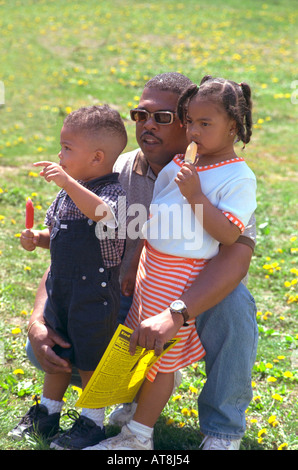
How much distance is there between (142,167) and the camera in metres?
3.15

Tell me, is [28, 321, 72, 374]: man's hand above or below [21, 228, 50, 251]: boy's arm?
below

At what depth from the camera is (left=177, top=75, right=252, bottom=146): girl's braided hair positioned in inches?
96.6

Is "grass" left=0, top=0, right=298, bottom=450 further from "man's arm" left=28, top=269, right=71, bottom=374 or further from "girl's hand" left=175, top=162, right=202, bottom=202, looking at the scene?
"girl's hand" left=175, top=162, right=202, bottom=202

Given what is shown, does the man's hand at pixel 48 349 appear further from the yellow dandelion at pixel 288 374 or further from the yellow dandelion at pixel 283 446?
the yellow dandelion at pixel 288 374

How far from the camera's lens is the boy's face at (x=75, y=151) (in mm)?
2527

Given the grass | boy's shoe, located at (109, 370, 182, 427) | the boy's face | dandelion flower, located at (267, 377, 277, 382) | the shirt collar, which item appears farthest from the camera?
dandelion flower, located at (267, 377, 277, 382)

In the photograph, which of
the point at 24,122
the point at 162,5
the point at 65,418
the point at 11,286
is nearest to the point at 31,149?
the point at 24,122

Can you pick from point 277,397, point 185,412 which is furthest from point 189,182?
point 277,397

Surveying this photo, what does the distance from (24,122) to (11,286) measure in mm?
4972

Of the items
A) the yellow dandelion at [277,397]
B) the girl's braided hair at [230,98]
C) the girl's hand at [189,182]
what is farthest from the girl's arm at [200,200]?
the yellow dandelion at [277,397]

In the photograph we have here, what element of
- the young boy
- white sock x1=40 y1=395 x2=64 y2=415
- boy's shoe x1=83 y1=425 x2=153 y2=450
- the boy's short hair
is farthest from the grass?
the boy's short hair

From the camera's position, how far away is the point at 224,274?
2.53m

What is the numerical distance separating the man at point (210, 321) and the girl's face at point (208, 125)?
39cm

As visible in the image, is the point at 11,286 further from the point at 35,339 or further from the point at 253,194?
the point at 253,194
